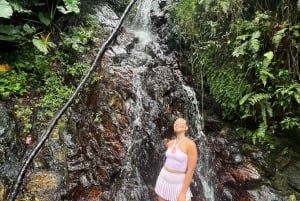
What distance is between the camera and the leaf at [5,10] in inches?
233

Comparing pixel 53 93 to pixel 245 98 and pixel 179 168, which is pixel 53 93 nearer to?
pixel 179 168

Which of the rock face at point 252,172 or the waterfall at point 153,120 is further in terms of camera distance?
the waterfall at point 153,120

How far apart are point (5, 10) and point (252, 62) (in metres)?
4.52

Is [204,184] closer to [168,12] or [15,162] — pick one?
[15,162]

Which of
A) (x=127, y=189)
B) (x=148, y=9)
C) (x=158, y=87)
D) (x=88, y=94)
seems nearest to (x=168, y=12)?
(x=148, y=9)

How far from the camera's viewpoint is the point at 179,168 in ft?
14.2

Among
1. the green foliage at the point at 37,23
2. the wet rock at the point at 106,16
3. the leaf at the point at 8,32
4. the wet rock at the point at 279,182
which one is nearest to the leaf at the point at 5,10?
the green foliage at the point at 37,23

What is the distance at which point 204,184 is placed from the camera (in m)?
6.43

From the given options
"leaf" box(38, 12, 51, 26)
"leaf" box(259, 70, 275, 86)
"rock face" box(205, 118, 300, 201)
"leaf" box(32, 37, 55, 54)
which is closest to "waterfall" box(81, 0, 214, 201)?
"rock face" box(205, 118, 300, 201)

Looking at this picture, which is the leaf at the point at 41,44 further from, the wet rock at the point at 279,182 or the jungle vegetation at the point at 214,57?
the wet rock at the point at 279,182

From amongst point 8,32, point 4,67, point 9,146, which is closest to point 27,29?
point 8,32

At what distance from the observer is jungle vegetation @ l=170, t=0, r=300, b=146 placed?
6332 millimetres

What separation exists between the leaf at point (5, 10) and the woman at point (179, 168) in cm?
359

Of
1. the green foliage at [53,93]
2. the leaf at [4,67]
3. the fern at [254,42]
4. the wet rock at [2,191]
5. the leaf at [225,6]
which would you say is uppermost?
the leaf at [225,6]
